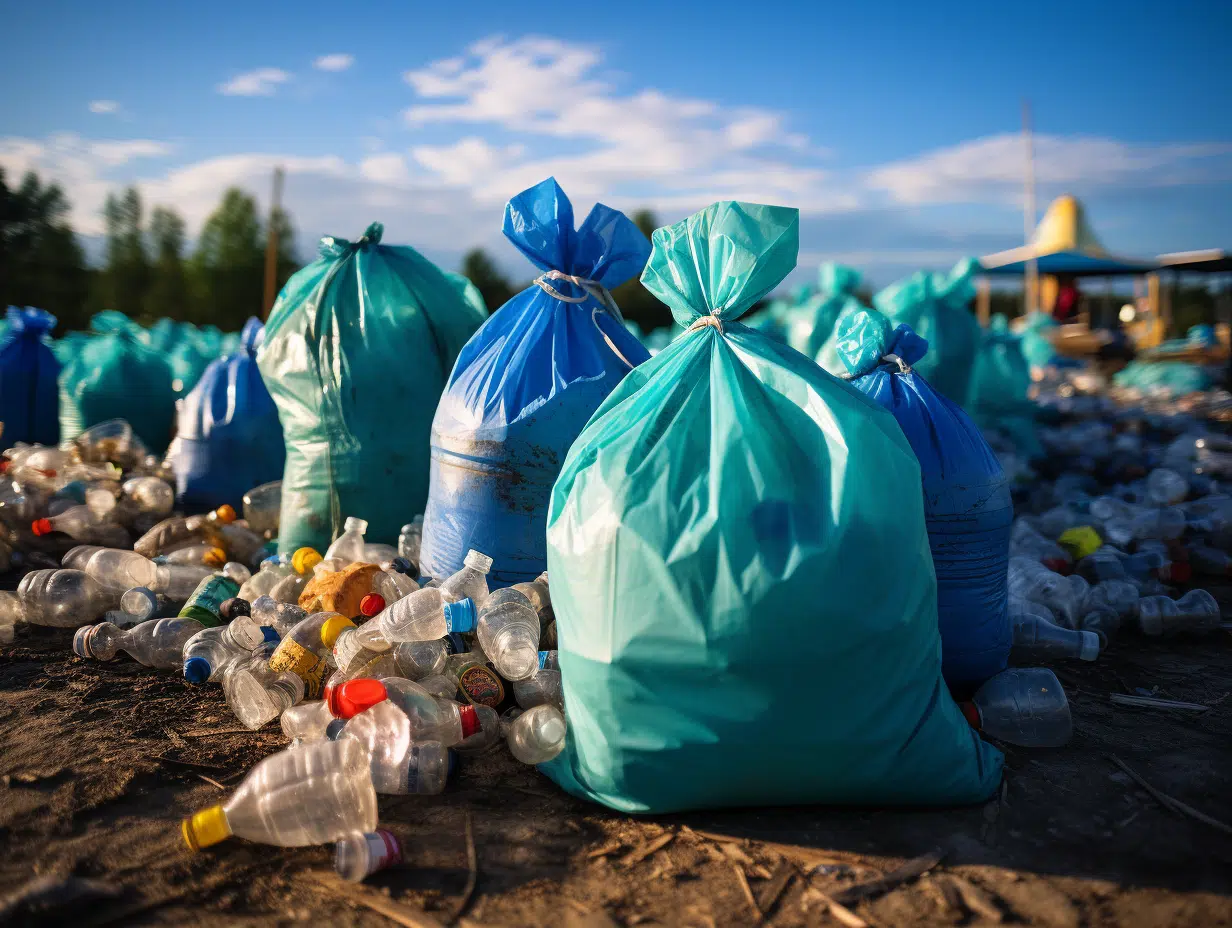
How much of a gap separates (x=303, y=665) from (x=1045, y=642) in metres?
1.96

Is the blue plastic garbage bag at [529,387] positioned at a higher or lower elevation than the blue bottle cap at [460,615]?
higher

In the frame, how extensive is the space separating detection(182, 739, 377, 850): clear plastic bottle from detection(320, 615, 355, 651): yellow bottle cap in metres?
0.55

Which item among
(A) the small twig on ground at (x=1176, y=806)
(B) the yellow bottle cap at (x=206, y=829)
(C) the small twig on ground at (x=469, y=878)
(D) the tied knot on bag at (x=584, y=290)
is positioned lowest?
(C) the small twig on ground at (x=469, y=878)

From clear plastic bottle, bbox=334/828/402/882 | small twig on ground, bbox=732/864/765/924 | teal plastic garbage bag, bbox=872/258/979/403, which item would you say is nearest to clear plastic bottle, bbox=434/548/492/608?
clear plastic bottle, bbox=334/828/402/882

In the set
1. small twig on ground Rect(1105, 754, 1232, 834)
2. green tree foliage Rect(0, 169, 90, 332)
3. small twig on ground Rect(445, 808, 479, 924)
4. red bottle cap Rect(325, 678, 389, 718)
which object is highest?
green tree foliage Rect(0, 169, 90, 332)

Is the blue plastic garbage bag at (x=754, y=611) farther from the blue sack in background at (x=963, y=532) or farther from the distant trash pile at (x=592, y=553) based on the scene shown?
the blue sack in background at (x=963, y=532)

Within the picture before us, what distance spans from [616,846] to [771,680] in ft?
1.32

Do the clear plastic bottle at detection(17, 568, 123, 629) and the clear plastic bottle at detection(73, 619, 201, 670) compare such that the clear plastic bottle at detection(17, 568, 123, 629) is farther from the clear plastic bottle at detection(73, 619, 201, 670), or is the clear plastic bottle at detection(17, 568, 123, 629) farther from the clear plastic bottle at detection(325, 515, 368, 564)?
the clear plastic bottle at detection(325, 515, 368, 564)

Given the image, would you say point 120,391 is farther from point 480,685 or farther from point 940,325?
point 940,325

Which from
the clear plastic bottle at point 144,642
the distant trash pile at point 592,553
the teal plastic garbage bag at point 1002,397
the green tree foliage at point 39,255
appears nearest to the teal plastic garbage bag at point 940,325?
the teal plastic garbage bag at point 1002,397

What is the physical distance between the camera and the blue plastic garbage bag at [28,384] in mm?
5027

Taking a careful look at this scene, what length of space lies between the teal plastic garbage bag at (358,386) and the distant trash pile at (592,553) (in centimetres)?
1

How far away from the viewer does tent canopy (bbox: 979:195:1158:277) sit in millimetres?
16859

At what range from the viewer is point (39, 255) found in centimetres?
1104
